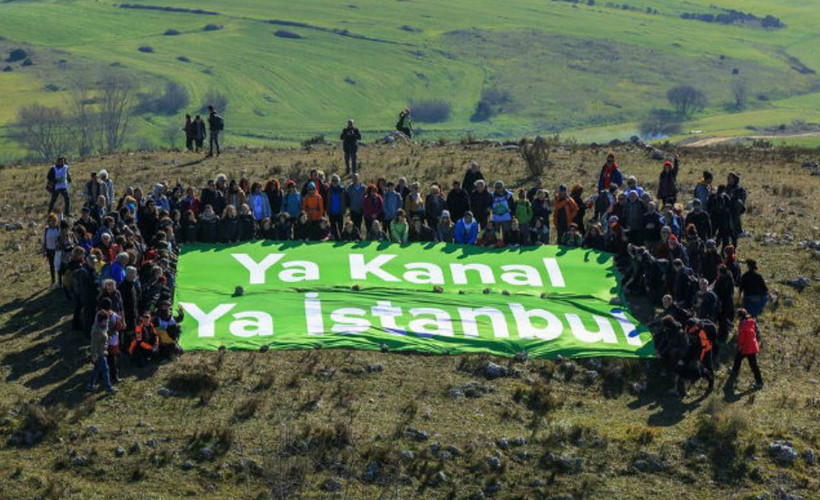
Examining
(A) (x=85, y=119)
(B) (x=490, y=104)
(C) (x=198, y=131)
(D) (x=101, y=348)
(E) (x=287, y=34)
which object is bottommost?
(A) (x=85, y=119)

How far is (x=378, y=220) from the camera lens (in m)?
28.6

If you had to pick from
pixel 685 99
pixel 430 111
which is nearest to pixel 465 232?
pixel 430 111

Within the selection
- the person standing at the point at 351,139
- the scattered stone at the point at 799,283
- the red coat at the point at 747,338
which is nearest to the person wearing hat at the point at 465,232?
the scattered stone at the point at 799,283

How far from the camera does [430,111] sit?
14675 cm

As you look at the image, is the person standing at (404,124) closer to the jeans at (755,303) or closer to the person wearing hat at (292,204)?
the person wearing hat at (292,204)

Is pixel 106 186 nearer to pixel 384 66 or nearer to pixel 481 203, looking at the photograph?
pixel 481 203

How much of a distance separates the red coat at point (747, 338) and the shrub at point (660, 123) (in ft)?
374

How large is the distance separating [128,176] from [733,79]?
144 meters

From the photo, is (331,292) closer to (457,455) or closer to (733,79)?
(457,455)

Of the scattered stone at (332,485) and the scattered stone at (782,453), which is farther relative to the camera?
the scattered stone at (782,453)

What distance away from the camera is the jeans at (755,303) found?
78.5ft

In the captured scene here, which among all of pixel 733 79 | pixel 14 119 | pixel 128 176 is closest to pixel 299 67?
pixel 14 119

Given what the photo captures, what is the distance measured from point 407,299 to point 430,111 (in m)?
124

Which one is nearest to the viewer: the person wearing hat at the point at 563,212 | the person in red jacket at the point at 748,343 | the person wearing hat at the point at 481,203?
the person in red jacket at the point at 748,343
